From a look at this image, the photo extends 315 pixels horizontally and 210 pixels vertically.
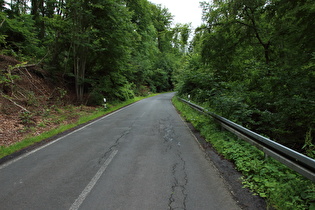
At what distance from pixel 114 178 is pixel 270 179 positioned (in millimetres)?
2970

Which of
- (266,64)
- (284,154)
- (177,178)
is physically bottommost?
(177,178)

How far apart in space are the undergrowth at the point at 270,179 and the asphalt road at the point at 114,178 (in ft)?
1.84

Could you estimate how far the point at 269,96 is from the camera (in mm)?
6484

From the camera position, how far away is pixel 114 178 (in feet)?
11.7

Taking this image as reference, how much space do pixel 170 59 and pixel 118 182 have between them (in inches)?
2128

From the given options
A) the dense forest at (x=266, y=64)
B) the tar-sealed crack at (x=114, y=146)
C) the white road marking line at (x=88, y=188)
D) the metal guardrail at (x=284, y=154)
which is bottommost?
the tar-sealed crack at (x=114, y=146)

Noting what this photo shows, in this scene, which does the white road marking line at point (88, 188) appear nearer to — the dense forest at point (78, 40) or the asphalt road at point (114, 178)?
the asphalt road at point (114, 178)

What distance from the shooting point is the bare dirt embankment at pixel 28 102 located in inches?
287

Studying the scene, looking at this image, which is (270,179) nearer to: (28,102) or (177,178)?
(177,178)

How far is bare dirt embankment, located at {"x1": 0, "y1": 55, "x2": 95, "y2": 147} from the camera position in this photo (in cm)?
730

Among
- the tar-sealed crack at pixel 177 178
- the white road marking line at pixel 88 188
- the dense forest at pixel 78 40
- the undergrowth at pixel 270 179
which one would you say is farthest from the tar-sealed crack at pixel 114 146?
the dense forest at pixel 78 40

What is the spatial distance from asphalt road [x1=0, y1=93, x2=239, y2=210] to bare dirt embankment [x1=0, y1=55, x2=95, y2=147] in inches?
98.5

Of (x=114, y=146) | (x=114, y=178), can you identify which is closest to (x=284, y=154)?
(x=114, y=178)

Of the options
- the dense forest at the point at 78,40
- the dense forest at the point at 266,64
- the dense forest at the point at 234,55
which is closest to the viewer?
the dense forest at the point at 266,64
